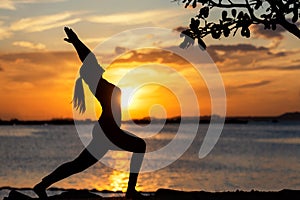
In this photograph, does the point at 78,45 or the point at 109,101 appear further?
the point at 78,45

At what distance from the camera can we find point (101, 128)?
11.4m

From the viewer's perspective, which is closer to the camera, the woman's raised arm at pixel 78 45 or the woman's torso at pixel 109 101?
the woman's torso at pixel 109 101

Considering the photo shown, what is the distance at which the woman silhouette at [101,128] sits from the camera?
36.9ft

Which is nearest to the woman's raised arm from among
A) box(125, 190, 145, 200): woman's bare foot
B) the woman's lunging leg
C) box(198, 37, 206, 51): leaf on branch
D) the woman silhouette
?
the woman silhouette

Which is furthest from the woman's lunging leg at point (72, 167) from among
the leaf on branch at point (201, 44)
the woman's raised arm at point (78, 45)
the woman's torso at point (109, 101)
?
the leaf on branch at point (201, 44)

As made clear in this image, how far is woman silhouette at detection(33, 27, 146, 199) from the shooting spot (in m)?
11.2

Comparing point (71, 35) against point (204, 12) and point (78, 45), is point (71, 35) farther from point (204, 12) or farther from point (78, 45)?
point (204, 12)

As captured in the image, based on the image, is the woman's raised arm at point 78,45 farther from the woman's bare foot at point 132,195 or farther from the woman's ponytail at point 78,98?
the woman's bare foot at point 132,195

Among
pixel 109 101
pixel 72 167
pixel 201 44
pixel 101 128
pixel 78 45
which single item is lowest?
pixel 72 167

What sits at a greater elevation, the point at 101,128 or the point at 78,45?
the point at 78,45

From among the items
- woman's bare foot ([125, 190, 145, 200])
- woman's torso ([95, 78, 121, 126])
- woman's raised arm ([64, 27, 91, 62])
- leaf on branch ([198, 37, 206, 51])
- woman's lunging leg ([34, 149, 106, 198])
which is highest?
woman's raised arm ([64, 27, 91, 62])

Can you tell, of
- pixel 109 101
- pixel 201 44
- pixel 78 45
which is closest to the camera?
pixel 109 101

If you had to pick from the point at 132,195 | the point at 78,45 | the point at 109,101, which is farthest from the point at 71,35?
the point at 132,195

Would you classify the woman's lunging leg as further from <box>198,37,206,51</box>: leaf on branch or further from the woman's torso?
<box>198,37,206,51</box>: leaf on branch
